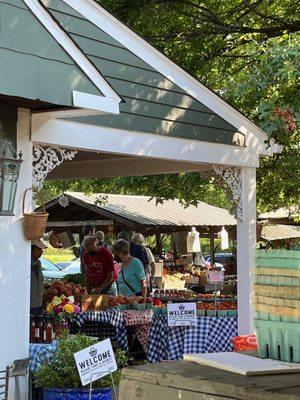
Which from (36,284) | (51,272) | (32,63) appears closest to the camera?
(32,63)

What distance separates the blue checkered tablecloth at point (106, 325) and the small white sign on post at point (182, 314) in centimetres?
71

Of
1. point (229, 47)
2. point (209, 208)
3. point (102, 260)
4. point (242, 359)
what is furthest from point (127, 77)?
point (209, 208)

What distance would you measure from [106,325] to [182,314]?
1072 millimetres

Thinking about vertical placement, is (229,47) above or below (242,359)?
above

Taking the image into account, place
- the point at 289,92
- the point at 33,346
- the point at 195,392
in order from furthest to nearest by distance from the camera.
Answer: the point at 289,92 < the point at 33,346 < the point at 195,392

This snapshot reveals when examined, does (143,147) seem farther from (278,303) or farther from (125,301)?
(278,303)

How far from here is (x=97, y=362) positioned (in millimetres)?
6293

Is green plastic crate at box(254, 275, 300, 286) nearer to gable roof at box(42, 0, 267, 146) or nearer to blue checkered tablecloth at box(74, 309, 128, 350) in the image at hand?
gable roof at box(42, 0, 267, 146)

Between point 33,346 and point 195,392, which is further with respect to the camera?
point 33,346

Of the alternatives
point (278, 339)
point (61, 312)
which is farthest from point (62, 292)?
point (278, 339)

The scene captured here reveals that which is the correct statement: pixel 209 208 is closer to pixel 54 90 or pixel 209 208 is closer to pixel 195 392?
pixel 54 90

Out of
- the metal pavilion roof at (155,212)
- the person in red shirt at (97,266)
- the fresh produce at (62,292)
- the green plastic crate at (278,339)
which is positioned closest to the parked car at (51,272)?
the metal pavilion roof at (155,212)

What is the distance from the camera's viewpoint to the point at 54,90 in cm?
621

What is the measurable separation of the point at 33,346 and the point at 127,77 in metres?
2.85
